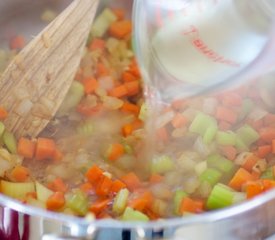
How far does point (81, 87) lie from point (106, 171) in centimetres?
24

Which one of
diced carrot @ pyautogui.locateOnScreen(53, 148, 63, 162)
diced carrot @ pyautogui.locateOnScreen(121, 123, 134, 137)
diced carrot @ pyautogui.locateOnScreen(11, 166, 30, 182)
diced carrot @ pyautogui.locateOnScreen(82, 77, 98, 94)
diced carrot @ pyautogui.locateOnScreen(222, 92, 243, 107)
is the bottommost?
diced carrot @ pyautogui.locateOnScreen(11, 166, 30, 182)

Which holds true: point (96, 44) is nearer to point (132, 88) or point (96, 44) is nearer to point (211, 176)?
point (132, 88)

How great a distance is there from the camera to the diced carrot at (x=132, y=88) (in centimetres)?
178

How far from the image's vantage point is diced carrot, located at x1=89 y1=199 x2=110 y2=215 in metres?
1.49

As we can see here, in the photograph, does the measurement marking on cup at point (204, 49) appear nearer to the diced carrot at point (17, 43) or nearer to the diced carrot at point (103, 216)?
the diced carrot at point (103, 216)

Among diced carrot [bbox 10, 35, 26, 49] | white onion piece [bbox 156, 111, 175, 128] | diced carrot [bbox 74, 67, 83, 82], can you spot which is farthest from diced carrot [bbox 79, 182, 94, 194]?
diced carrot [bbox 10, 35, 26, 49]

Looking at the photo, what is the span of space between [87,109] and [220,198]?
0.40 meters

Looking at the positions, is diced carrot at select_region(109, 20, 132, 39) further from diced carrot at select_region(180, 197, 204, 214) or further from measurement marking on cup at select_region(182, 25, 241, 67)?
diced carrot at select_region(180, 197, 204, 214)

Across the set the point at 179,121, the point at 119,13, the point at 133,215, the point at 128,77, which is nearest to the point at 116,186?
the point at 133,215

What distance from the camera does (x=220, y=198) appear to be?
59.2 inches

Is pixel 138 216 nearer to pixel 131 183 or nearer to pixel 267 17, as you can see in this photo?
pixel 131 183

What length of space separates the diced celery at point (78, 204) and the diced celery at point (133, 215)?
0.08m

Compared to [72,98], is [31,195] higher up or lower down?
lower down

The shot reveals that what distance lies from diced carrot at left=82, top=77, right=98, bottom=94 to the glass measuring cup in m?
0.16
